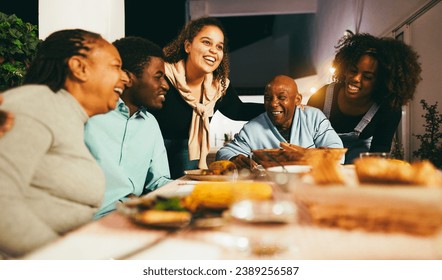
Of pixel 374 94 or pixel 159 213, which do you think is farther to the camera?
pixel 374 94

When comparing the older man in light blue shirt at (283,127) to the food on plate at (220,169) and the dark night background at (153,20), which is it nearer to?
the food on plate at (220,169)

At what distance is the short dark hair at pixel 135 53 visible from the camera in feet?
4.02

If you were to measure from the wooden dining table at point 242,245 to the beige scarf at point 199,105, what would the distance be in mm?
1337

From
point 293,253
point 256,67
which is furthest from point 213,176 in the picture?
point 256,67

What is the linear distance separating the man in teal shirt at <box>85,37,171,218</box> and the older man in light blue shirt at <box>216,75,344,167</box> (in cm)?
39

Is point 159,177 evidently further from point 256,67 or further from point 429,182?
point 256,67

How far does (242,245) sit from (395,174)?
28 centimetres

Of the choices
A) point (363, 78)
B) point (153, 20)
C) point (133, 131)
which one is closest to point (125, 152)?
point (133, 131)

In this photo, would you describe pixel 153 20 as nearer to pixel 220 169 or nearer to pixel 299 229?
pixel 220 169

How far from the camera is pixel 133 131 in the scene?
4.15ft

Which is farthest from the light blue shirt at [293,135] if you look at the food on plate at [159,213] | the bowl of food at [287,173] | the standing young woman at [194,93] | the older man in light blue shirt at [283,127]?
the food on plate at [159,213]

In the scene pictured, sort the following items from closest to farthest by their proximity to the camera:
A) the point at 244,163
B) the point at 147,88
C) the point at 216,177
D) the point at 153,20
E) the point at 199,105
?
1. the point at 216,177
2. the point at 147,88
3. the point at 244,163
4. the point at 199,105
5. the point at 153,20

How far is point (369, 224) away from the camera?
1.87 ft

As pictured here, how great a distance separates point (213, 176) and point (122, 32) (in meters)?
0.82
